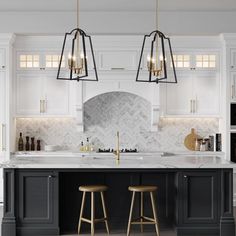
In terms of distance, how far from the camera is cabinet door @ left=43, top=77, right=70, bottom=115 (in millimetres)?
8109

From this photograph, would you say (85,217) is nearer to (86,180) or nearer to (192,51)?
(86,180)

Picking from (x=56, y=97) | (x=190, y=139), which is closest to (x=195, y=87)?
(x=190, y=139)

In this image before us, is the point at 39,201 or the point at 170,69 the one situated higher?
the point at 170,69

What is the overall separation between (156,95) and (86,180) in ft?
8.22

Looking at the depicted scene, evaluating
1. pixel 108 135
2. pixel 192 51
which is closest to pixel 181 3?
pixel 192 51

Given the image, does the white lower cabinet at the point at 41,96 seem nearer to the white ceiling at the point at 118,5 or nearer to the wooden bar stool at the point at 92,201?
the white ceiling at the point at 118,5

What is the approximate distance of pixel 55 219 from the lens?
18.8 feet

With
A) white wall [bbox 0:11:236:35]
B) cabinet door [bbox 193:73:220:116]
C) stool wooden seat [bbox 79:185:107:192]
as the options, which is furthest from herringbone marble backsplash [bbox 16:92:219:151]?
stool wooden seat [bbox 79:185:107:192]

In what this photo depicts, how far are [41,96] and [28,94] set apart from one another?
211 millimetres

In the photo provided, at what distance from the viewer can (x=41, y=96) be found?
8109mm

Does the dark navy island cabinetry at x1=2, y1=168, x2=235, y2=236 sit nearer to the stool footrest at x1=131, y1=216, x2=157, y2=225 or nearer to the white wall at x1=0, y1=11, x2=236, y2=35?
the stool footrest at x1=131, y1=216, x2=157, y2=225

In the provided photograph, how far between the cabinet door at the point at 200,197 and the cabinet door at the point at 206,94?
2538mm

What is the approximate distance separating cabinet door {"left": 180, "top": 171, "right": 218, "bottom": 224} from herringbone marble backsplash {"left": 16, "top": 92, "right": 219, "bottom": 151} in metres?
2.72

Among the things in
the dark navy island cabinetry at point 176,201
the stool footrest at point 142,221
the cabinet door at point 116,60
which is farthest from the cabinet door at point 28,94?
the stool footrest at point 142,221
